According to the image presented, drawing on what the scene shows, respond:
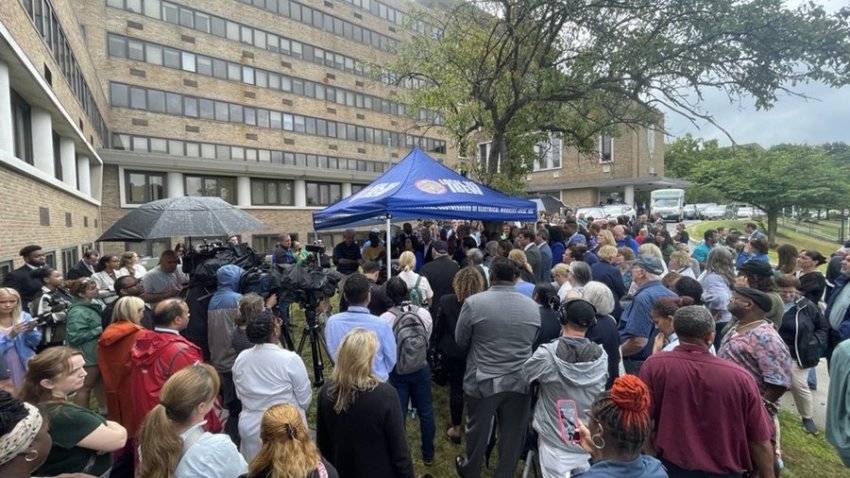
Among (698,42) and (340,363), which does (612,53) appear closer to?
(698,42)

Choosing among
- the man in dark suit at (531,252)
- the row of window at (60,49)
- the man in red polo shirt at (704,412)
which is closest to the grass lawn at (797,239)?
the man in dark suit at (531,252)

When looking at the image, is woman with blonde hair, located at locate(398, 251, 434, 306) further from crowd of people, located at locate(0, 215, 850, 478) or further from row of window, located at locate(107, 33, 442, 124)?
row of window, located at locate(107, 33, 442, 124)

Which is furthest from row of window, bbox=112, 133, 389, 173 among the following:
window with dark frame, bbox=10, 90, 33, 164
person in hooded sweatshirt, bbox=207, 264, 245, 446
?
person in hooded sweatshirt, bbox=207, 264, 245, 446

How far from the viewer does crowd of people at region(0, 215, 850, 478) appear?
2031 mm

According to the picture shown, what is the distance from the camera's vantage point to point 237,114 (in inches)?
1070

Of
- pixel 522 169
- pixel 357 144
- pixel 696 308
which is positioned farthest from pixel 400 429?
pixel 357 144

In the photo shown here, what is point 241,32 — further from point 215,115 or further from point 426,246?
point 426,246

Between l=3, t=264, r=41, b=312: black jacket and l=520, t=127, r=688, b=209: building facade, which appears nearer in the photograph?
l=3, t=264, r=41, b=312: black jacket

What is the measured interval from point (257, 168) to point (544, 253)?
915 inches

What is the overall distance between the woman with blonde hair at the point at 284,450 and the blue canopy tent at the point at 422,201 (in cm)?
436

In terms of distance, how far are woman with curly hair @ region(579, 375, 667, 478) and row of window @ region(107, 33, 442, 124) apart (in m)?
18.7

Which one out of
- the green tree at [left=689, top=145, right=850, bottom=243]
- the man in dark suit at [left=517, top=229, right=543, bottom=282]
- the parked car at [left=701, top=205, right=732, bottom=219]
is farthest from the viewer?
the parked car at [left=701, top=205, right=732, bottom=219]

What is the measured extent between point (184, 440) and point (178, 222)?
5232 millimetres

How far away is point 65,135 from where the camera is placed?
43.5 feet
